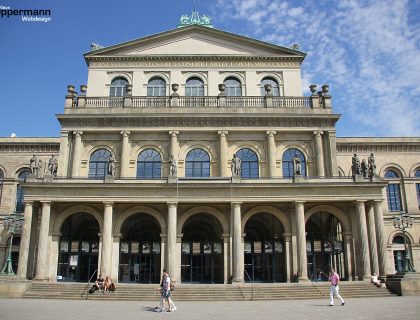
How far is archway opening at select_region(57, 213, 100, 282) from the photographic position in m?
33.5

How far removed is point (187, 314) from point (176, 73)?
27719mm

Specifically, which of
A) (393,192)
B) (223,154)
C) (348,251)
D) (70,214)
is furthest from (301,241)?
(393,192)

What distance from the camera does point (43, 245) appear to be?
98.0ft

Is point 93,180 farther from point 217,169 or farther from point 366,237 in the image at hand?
point 366,237

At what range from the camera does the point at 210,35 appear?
4209 centimetres

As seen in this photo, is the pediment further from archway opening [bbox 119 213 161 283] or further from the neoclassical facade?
archway opening [bbox 119 213 161 283]

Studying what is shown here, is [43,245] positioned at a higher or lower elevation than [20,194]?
lower

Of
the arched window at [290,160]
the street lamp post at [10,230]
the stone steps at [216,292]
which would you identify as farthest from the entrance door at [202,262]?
the street lamp post at [10,230]

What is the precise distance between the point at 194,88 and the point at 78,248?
17.6 metres

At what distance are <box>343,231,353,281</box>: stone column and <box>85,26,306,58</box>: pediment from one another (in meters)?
17.9

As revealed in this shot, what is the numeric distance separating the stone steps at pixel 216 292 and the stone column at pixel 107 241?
2.36 meters

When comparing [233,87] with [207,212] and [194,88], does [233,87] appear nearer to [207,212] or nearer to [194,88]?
[194,88]

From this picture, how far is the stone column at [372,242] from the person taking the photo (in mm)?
29781

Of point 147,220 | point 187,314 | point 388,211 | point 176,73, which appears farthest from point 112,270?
point 388,211
